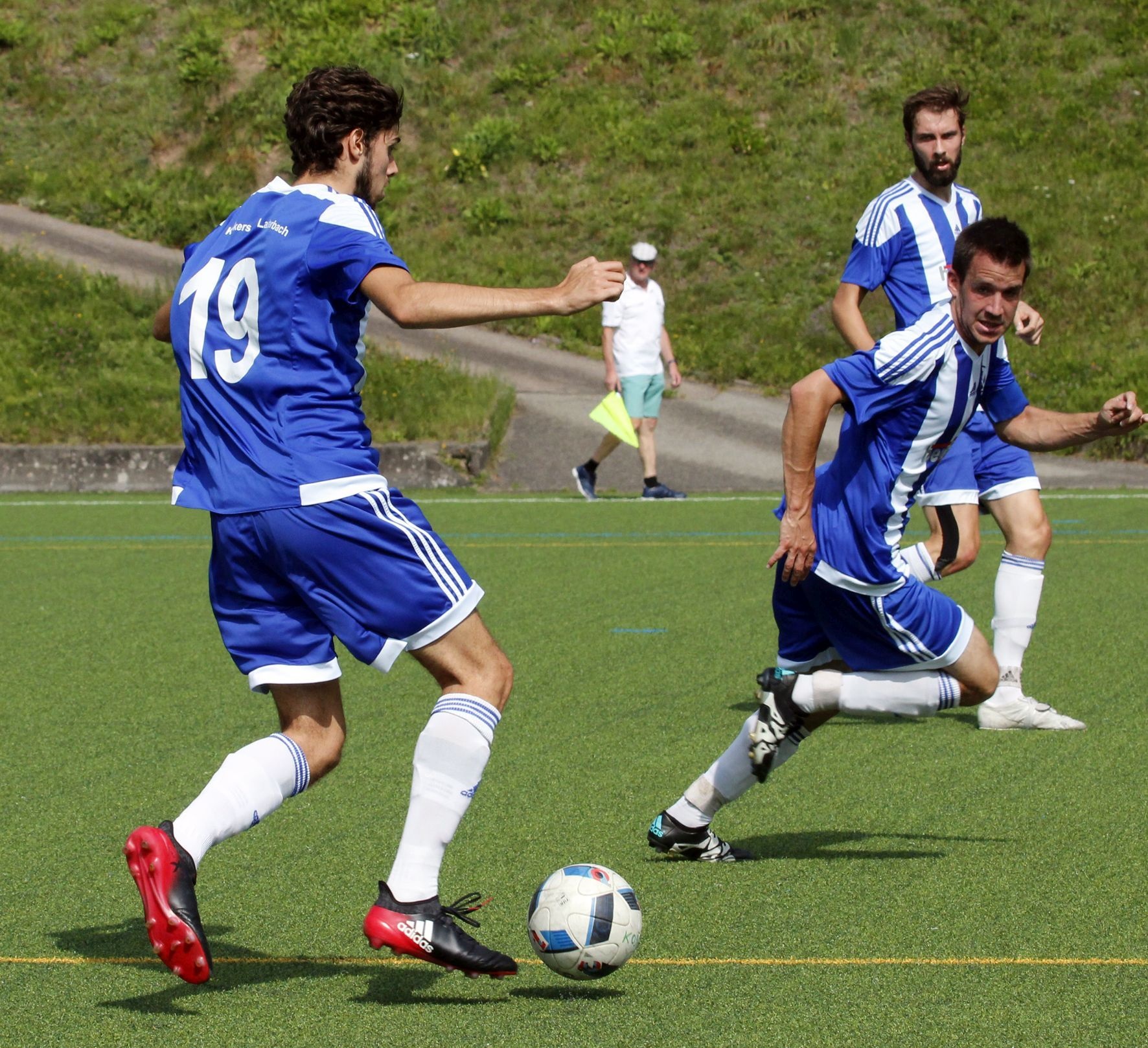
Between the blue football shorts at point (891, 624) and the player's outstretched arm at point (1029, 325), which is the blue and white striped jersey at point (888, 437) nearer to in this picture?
the blue football shorts at point (891, 624)

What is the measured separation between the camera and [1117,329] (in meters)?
20.2

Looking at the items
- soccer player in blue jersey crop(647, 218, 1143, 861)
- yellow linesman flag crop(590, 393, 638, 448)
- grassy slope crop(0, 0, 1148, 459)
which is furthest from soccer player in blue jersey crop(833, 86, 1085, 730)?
grassy slope crop(0, 0, 1148, 459)

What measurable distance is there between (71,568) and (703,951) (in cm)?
777

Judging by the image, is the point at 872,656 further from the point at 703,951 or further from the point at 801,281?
the point at 801,281

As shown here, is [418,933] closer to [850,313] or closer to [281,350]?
[281,350]

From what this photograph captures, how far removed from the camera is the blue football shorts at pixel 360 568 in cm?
365

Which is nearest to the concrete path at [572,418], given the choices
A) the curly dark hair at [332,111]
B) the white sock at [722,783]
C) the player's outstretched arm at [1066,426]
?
the player's outstretched arm at [1066,426]

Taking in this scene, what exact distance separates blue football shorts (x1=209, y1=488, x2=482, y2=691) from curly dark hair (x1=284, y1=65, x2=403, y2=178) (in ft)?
2.59

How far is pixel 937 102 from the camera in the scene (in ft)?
20.9

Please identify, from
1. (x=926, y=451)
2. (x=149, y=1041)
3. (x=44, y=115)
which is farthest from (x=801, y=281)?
(x=149, y=1041)

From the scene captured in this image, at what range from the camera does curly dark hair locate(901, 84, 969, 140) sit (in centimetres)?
636

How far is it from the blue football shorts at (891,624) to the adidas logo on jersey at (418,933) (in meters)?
1.55

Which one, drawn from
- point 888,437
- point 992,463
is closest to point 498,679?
point 888,437

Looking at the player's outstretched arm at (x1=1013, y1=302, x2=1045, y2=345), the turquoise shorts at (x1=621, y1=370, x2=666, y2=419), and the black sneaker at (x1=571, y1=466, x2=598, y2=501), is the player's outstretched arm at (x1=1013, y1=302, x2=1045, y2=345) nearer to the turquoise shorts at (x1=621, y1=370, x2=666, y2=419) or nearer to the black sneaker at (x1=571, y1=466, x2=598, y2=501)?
the turquoise shorts at (x1=621, y1=370, x2=666, y2=419)
